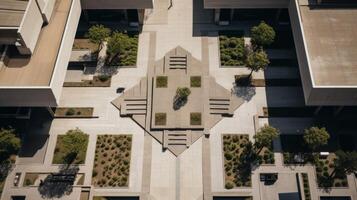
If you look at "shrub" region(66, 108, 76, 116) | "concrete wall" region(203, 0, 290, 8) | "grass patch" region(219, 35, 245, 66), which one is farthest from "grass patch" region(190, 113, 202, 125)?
"concrete wall" region(203, 0, 290, 8)

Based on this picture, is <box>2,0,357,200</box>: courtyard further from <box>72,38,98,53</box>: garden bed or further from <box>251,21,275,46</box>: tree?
<box>251,21,275,46</box>: tree

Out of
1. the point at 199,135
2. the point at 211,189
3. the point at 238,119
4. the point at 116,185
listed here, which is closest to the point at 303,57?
the point at 238,119

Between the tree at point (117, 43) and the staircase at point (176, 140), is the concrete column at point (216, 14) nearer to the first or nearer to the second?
the tree at point (117, 43)

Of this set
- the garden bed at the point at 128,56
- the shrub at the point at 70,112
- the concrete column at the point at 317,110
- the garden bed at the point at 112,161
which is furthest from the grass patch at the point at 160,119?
the concrete column at the point at 317,110

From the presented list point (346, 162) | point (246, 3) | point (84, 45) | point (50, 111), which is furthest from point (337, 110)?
point (50, 111)

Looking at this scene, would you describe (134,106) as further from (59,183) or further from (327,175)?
(327,175)

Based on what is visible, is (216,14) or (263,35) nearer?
(263,35)

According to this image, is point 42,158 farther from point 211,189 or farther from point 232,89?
point 232,89
